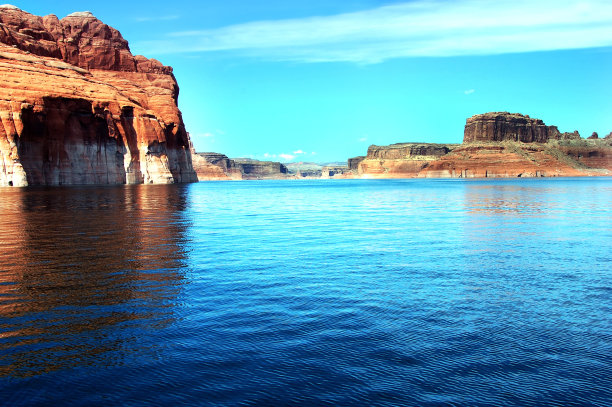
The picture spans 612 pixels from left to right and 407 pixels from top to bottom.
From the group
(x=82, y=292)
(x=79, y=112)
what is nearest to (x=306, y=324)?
(x=82, y=292)

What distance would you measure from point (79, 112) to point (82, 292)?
95.0 meters

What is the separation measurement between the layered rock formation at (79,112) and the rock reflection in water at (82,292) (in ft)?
219

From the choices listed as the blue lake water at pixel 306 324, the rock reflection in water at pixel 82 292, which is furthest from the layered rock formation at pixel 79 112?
the blue lake water at pixel 306 324

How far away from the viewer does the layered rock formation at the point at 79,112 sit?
8369 cm

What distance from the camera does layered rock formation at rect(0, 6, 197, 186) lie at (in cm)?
8369

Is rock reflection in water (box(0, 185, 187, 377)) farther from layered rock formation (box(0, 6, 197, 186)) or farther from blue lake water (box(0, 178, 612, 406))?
layered rock formation (box(0, 6, 197, 186))

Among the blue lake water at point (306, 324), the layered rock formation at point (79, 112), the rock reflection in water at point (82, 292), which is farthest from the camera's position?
the layered rock formation at point (79, 112)

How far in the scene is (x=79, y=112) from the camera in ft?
319

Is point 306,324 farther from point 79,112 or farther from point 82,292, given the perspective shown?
point 79,112

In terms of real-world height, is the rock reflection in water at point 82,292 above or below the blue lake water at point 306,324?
above

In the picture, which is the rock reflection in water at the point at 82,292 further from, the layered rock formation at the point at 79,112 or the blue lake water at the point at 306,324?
the layered rock formation at the point at 79,112

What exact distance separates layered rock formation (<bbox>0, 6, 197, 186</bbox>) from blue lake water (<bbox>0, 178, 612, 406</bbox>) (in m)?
72.6

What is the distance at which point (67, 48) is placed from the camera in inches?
5935

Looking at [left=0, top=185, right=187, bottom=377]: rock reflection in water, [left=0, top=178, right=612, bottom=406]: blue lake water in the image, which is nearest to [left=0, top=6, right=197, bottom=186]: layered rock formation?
[left=0, top=185, right=187, bottom=377]: rock reflection in water
